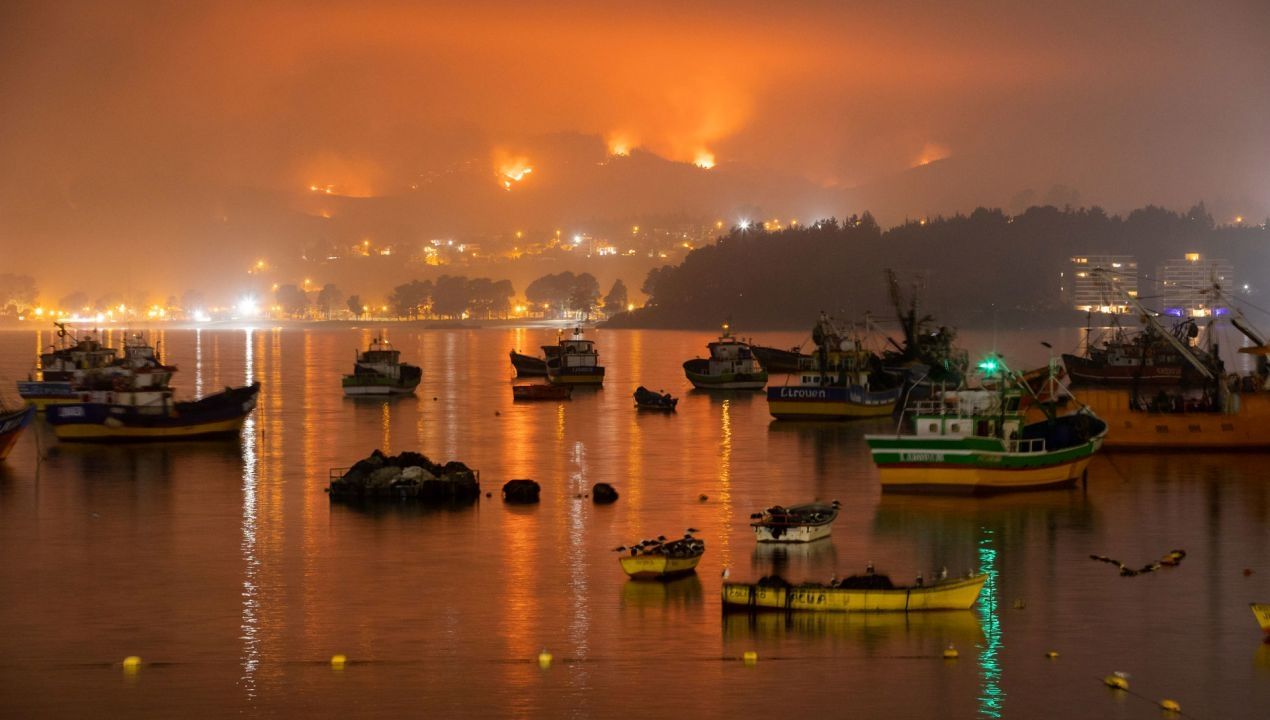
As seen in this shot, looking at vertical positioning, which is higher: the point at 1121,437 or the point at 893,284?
the point at 893,284

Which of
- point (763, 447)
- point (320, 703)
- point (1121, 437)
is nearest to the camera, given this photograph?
point (320, 703)

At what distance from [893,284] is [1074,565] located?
62.0m

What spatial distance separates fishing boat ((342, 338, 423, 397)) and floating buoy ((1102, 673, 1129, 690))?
60.2 metres

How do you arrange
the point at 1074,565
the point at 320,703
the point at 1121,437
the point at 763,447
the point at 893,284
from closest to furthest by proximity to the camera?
the point at 320,703 → the point at 1074,565 → the point at 1121,437 → the point at 763,447 → the point at 893,284

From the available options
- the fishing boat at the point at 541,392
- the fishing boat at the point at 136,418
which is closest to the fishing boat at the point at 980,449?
the fishing boat at the point at 136,418

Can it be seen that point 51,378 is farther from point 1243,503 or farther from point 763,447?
point 1243,503

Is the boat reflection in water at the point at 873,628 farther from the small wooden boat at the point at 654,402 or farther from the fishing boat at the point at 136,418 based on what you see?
the small wooden boat at the point at 654,402

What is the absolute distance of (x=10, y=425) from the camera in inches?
1785

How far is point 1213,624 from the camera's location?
78.4 feet

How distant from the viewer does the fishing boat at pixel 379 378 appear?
7825cm

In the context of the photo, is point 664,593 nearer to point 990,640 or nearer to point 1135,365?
point 990,640

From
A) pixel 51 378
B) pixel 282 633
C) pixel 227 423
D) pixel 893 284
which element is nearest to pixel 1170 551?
pixel 282 633

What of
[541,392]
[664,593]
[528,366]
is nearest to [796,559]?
[664,593]

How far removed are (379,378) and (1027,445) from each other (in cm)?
4835
